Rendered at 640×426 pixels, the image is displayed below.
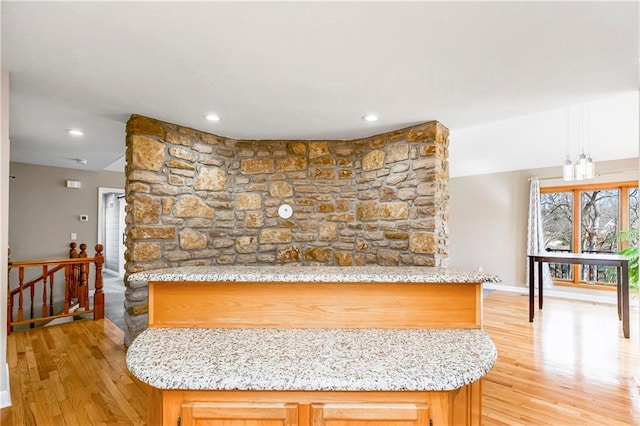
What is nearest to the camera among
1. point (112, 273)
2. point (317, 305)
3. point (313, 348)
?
point (313, 348)

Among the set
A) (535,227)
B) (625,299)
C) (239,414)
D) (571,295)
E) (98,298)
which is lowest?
(571,295)

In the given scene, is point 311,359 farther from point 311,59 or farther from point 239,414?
point 311,59

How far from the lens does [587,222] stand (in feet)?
17.5

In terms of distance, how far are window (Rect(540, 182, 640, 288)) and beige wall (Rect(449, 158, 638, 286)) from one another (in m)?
0.29

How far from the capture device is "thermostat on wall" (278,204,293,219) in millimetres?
3639

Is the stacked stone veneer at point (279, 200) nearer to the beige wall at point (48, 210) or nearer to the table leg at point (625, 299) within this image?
the table leg at point (625, 299)

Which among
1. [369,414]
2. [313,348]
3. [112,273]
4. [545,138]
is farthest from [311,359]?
[112,273]

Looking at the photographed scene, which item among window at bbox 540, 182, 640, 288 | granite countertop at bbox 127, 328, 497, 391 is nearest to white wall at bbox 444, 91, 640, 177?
window at bbox 540, 182, 640, 288

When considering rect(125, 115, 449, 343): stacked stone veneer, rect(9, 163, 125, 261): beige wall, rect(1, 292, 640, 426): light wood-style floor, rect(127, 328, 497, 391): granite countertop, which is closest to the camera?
rect(127, 328, 497, 391): granite countertop

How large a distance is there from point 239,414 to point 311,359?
276mm

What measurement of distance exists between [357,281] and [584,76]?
2065 mm

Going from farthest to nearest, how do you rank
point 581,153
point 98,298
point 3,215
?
point 98,298
point 581,153
point 3,215

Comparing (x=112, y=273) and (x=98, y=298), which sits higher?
(x=98, y=298)

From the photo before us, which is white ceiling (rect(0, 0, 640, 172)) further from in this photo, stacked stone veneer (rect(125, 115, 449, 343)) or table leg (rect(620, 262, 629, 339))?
table leg (rect(620, 262, 629, 339))
